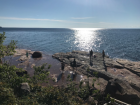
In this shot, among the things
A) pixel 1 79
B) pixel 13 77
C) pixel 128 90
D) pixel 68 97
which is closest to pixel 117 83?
pixel 128 90

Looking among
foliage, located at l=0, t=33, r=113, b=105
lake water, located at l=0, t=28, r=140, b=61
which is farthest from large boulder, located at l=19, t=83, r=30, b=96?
lake water, located at l=0, t=28, r=140, b=61

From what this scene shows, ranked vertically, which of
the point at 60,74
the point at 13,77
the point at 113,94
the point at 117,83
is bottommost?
the point at 60,74

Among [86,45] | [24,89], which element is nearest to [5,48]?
[24,89]

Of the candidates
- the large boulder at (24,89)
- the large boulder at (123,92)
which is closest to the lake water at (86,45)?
the large boulder at (123,92)

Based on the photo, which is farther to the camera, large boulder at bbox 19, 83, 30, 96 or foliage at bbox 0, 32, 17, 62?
large boulder at bbox 19, 83, 30, 96

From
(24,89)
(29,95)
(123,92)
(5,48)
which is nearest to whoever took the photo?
(29,95)

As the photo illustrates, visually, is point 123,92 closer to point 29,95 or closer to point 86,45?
point 29,95

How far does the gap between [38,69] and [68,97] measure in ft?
14.9

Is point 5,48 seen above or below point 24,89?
above

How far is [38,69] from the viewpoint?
968 cm

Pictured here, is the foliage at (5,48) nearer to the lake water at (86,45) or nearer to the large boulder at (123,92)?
the large boulder at (123,92)

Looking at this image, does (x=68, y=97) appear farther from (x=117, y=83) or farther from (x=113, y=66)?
(x=113, y=66)

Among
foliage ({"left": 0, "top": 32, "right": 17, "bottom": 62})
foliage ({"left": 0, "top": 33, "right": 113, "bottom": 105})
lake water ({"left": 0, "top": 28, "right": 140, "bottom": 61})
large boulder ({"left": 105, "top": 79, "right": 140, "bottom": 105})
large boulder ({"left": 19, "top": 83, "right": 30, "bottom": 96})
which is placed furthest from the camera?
lake water ({"left": 0, "top": 28, "right": 140, "bottom": 61})

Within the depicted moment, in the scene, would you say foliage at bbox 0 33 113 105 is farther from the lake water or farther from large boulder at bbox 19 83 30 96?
the lake water
